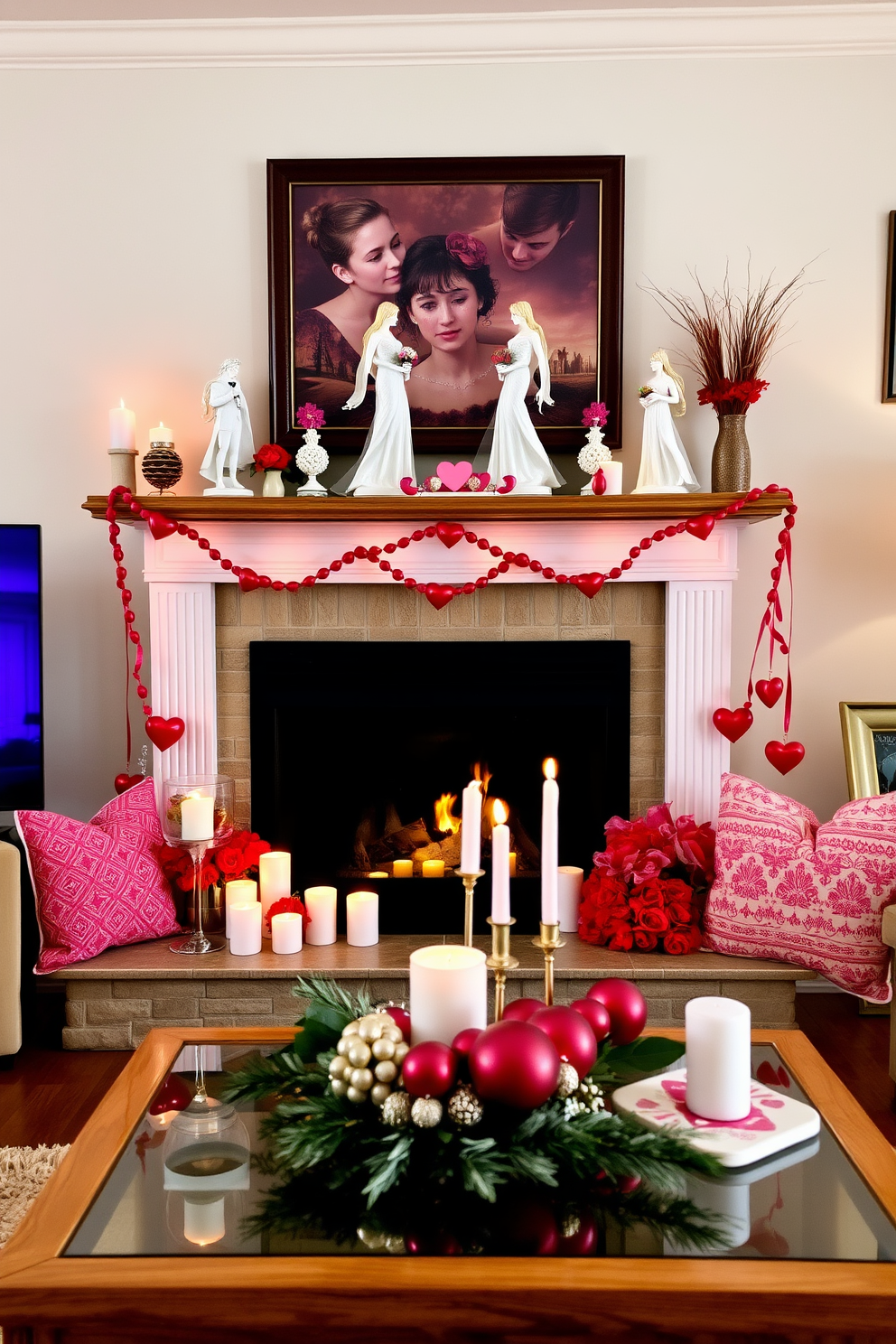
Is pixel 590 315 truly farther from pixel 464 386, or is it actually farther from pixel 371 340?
pixel 371 340

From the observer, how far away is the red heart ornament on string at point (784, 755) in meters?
2.70

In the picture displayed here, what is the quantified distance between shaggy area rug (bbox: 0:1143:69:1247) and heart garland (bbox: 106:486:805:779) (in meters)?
1.04

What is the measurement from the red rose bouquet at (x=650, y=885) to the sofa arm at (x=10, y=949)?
1.39 m

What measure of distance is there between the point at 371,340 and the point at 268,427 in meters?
0.41

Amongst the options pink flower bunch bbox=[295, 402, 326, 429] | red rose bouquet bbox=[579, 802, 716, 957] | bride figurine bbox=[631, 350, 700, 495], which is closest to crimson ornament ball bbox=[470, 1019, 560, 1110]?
red rose bouquet bbox=[579, 802, 716, 957]

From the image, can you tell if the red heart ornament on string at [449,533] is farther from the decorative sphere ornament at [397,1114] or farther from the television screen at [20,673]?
the decorative sphere ornament at [397,1114]

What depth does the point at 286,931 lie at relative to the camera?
256cm

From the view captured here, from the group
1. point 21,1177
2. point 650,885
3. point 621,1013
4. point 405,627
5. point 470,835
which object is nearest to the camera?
point 470,835

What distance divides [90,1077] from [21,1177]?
0.47m

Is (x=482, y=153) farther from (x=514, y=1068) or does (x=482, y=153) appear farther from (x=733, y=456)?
(x=514, y=1068)

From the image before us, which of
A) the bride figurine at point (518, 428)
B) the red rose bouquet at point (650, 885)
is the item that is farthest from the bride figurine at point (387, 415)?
the red rose bouquet at point (650, 885)

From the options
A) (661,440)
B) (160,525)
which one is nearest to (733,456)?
(661,440)

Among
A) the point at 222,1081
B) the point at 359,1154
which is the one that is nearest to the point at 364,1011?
the point at 359,1154

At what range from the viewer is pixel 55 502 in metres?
2.95
